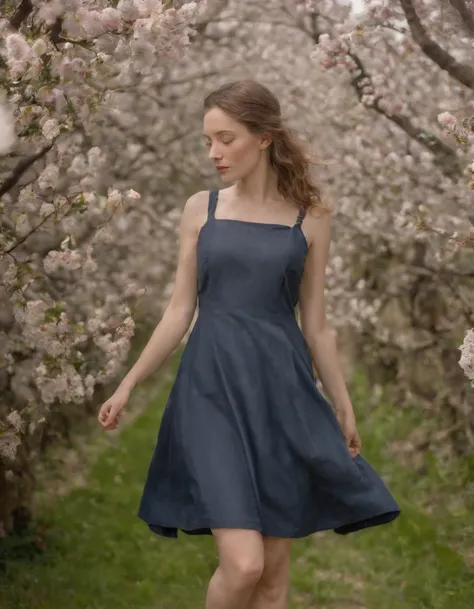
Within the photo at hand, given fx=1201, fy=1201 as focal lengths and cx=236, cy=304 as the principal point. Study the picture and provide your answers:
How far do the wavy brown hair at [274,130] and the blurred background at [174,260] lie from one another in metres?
0.72

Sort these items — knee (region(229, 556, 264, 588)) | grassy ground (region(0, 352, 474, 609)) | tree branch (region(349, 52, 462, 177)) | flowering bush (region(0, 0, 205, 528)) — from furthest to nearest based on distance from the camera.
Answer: tree branch (region(349, 52, 462, 177))
grassy ground (region(0, 352, 474, 609))
flowering bush (region(0, 0, 205, 528))
knee (region(229, 556, 264, 588))

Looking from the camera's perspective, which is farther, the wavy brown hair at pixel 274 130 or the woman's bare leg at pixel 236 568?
the wavy brown hair at pixel 274 130

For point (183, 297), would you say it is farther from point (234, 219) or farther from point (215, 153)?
point (215, 153)

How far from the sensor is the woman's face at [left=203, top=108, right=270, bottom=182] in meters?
3.79

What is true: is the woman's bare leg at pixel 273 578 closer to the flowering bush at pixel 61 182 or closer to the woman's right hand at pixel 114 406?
the woman's right hand at pixel 114 406

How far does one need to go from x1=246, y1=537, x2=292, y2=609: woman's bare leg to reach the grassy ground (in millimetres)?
1469

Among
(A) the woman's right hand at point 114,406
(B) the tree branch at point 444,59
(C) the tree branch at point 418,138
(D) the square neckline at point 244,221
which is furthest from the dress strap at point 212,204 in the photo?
(C) the tree branch at point 418,138

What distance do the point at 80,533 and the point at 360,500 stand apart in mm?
2595

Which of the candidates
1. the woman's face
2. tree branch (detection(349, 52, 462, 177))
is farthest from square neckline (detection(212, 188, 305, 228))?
tree branch (detection(349, 52, 462, 177))

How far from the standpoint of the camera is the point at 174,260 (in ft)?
28.5

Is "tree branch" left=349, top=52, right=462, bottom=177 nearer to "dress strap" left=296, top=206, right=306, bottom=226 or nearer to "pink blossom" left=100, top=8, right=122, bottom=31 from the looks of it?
"pink blossom" left=100, top=8, right=122, bottom=31

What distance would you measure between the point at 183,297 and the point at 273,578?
0.95 m

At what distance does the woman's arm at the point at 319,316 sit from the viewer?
396 centimetres

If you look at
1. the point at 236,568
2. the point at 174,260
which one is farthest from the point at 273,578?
the point at 174,260
